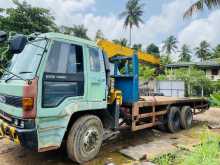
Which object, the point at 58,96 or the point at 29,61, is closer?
the point at 58,96

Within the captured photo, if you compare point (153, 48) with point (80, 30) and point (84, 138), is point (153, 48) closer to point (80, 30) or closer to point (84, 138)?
point (80, 30)

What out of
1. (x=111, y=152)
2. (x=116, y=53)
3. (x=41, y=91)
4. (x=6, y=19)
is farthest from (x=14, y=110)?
(x=6, y=19)

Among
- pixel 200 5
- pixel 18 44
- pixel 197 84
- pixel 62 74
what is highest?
pixel 200 5

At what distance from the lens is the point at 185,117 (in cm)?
899

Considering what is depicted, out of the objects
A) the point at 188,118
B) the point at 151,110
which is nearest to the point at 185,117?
the point at 188,118

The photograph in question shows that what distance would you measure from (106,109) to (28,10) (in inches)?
621

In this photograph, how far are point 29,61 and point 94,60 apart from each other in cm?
134

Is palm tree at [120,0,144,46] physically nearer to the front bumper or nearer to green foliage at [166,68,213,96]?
green foliage at [166,68,213,96]

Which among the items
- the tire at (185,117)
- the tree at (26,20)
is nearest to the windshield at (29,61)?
the tire at (185,117)

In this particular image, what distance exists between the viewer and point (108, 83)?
602cm

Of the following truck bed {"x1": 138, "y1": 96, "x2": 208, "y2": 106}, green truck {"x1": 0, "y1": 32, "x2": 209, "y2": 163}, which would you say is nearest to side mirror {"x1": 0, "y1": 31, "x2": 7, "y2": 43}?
green truck {"x1": 0, "y1": 32, "x2": 209, "y2": 163}

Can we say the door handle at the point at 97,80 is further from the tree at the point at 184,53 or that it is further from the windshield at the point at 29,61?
the tree at the point at 184,53

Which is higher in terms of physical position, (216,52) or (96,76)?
(216,52)

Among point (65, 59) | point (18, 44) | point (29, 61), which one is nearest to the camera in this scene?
point (18, 44)
